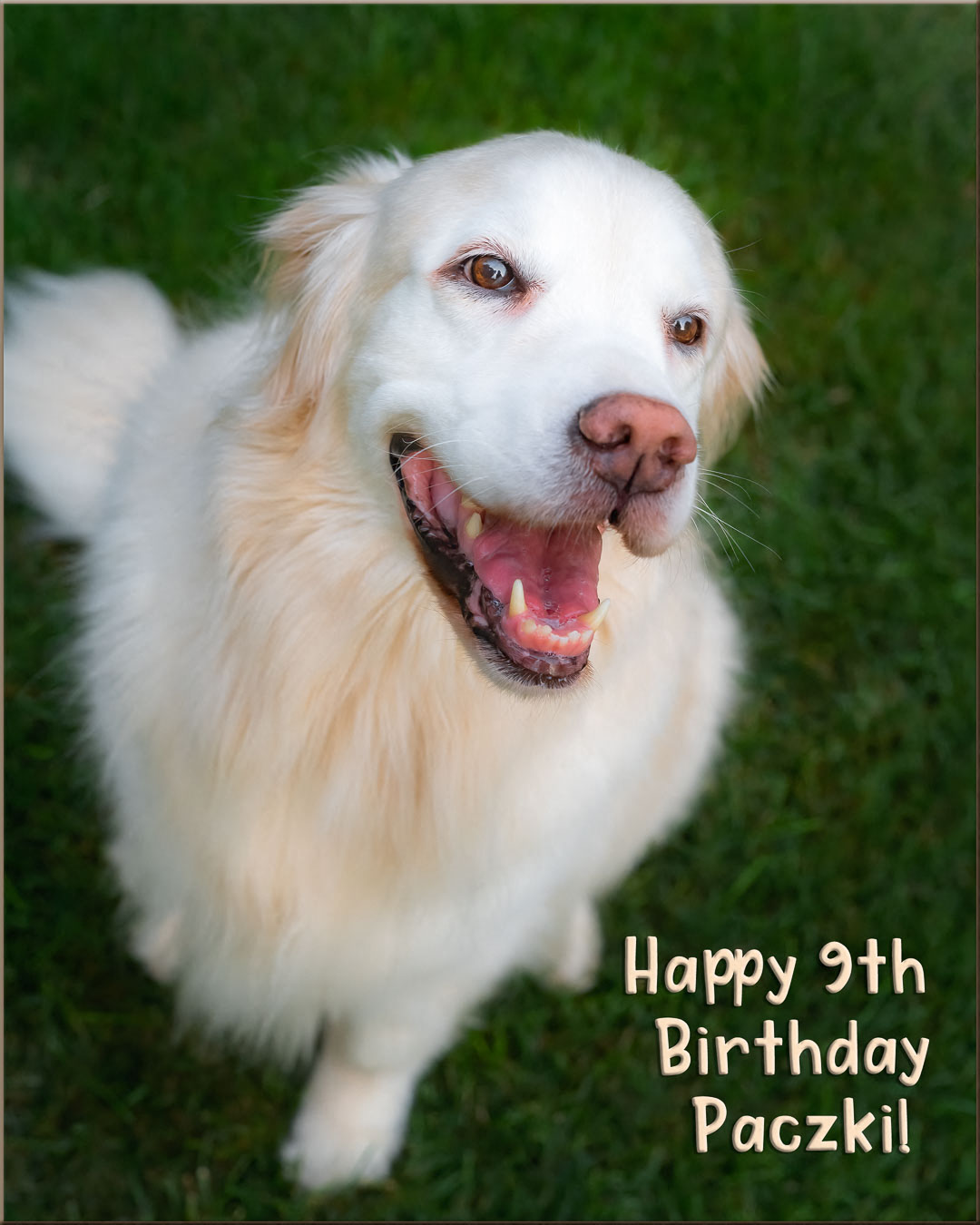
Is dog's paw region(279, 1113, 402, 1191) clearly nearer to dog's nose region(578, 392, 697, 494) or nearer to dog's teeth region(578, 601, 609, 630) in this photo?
dog's teeth region(578, 601, 609, 630)

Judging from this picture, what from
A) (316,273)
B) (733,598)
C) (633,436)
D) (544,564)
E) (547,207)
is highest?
(547,207)

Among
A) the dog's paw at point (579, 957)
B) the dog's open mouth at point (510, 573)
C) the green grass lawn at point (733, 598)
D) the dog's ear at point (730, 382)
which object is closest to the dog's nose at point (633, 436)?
the dog's open mouth at point (510, 573)

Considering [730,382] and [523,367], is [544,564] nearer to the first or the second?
[523,367]

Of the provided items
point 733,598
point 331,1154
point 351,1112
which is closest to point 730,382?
point 733,598

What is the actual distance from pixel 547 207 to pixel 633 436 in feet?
1.55

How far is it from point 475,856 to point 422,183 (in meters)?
1.21

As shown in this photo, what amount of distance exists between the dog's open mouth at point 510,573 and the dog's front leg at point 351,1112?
3.73ft

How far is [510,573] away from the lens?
1865 millimetres

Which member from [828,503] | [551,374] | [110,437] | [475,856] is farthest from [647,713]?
[828,503]

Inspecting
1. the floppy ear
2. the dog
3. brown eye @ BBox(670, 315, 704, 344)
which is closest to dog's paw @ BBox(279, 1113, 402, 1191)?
the dog

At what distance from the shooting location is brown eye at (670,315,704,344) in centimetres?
199

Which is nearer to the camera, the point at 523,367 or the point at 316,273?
the point at 523,367

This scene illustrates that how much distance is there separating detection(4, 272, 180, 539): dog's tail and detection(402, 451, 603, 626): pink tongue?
47.7 inches

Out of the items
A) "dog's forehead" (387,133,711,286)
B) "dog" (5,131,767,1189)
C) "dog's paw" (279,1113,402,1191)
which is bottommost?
"dog's paw" (279,1113,402,1191)
